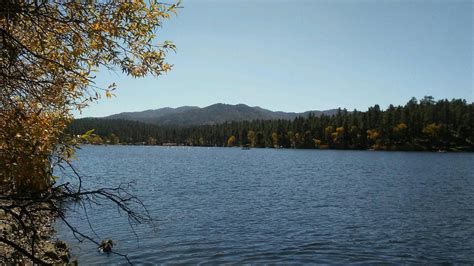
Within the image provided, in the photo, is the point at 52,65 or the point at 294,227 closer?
the point at 52,65

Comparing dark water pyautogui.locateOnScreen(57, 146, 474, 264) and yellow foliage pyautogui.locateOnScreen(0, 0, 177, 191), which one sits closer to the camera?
yellow foliage pyautogui.locateOnScreen(0, 0, 177, 191)

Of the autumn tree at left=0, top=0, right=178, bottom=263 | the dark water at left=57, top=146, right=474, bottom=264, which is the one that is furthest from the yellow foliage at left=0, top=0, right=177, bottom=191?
the dark water at left=57, top=146, right=474, bottom=264

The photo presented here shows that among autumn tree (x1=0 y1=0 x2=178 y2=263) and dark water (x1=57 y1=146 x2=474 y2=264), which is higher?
autumn tree (x1=0 y1=0 x2=178 y2=263)

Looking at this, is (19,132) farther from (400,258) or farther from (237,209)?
(237,209)

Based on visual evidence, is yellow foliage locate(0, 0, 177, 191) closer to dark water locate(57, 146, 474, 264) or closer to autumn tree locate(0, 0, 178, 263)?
autumn tree locate(0, 0, 178, 263)

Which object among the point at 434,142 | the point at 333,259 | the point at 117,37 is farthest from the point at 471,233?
the point at 434,142

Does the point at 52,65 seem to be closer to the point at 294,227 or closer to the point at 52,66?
the point at 52,66

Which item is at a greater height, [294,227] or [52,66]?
[52,66]

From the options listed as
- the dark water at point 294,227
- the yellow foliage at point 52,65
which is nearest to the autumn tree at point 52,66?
the yellow foliage at point 52,65

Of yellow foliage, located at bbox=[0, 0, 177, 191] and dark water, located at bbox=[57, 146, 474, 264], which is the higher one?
yellow foliage, located at bbox=[0, 0, 177, 191]

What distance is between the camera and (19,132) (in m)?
5.73

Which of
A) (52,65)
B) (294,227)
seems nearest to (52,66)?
(52,65)

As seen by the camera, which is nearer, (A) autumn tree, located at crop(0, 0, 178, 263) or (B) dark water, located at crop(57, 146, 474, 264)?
(A) autumn tree, located at crop(0, 0, 178, 263)

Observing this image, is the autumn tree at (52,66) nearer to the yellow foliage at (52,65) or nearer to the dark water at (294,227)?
the yellow foliage at (52,65)
